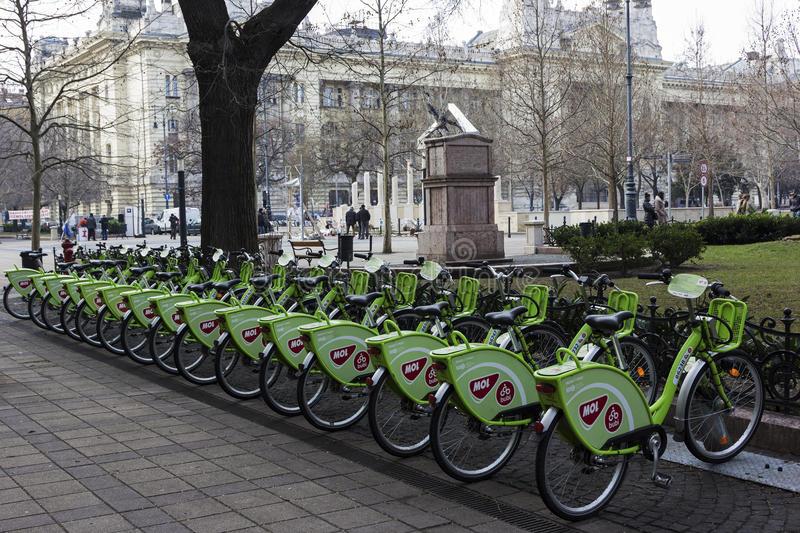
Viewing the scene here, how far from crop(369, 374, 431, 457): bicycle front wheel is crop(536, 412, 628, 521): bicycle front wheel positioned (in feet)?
4.22

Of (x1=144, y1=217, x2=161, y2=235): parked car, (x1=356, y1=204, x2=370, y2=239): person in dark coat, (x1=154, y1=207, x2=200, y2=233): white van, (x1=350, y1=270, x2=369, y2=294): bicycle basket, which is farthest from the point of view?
(x1=144, y1=217, x2=161, y2=235): parked car

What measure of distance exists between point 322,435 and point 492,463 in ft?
5.11

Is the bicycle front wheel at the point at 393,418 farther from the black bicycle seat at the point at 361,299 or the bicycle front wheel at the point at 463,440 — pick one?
the black bicycle seat at the point at 361,299

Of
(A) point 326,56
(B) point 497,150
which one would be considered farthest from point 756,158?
(A) point 326,56

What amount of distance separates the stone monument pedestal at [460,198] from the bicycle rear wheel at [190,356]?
32.1 ft

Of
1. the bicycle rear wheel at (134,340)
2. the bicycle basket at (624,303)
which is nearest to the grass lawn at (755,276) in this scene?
the bicycle basket at (624,303)

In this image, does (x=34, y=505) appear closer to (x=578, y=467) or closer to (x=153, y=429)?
(x=153, y=429)

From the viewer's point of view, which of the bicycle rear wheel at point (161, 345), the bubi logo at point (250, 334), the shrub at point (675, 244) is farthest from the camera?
the shrub at point (675, 244)

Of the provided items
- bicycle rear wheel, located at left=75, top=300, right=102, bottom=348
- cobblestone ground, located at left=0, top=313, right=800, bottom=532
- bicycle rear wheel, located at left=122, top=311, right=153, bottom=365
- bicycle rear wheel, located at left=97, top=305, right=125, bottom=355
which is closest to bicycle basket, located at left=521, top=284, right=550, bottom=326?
cobblestone ground, located at left=0, top=313, right=800, bottom=532

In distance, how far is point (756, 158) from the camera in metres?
50.5

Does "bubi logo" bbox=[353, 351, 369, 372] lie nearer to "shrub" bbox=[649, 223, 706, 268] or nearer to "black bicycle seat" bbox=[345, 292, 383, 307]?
"black bicycle seat" bbox=[345, 292, 383, 307]

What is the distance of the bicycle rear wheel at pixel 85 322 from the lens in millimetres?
11078

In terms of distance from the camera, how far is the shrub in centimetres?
1620

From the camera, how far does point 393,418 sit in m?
6.00
